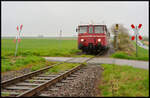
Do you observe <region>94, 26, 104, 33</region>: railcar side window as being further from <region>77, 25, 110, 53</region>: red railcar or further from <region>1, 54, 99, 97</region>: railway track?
<region>1, 54, 99, 97</region>: railway track

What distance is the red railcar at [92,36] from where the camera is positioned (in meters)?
21.4

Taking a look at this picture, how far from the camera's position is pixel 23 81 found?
7.38 m

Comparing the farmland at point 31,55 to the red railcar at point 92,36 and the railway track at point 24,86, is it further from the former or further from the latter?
the railway track at point 24,86

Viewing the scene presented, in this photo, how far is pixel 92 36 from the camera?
2177 centimetres

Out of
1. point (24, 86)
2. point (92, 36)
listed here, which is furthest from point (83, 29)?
point (24, 86)

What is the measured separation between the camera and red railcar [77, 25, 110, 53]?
21.4 m

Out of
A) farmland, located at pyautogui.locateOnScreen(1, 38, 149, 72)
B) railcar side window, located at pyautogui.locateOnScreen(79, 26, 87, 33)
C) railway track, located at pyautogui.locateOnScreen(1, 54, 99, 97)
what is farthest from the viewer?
railcar side window, located at pyautogui.locateOnScreen(79, 26, 87, 33)

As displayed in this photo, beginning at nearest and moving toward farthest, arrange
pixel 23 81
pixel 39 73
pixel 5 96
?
pixel 5 96 < pixel 23 81 < pixel 39 73

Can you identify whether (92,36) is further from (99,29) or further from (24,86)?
(24,86)

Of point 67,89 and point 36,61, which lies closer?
point 67,89

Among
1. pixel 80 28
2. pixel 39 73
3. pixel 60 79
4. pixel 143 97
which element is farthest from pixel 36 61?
pixel 80 28

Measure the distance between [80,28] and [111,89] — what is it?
1623 centimetres

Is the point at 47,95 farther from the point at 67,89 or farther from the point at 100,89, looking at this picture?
the point at 100,89

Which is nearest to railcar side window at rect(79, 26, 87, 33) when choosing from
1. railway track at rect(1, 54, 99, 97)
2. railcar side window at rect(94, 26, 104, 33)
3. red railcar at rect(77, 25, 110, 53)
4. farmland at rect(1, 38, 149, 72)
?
red railcar at rect(77, 25, 110, 53)
